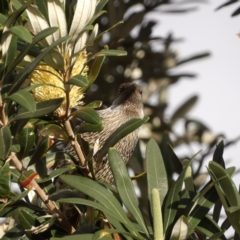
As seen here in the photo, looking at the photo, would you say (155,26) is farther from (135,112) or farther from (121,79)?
(135,112)

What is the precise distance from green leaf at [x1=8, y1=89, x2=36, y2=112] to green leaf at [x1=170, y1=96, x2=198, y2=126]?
3.11 m

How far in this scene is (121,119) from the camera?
404cm

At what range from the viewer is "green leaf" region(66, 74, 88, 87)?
1.98 m

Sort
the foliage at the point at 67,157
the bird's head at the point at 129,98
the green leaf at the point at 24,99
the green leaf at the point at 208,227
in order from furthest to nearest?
the bird's head at the point at 129,98 < the green leaf at the point at 208,227 < the foliage at the point at 67,157 < the green leaf at the point at 24,99

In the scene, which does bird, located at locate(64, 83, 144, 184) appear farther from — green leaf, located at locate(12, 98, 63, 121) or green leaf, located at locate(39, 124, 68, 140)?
green leaf, located at locate(12, 98, 63, 121)

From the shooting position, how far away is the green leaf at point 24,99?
1.85 metres

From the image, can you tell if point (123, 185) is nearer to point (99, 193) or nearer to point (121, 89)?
point (99, 193)

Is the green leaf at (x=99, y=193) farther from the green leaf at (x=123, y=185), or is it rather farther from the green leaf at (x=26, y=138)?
the green leaf at (x=26, y=138)

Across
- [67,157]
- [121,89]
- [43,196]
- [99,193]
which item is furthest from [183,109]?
[99,193]

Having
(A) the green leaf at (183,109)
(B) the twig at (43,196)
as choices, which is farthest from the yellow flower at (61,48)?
(A) the green leaf at (183,109)

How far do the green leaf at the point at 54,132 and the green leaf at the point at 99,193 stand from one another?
240mm

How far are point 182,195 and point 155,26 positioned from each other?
2.69 metres

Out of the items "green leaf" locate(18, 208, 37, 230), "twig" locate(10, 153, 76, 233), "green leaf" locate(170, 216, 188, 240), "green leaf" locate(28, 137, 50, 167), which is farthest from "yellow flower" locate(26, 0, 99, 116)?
"green leaf" locate(170, 216, 188, 240)

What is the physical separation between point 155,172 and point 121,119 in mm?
1874
